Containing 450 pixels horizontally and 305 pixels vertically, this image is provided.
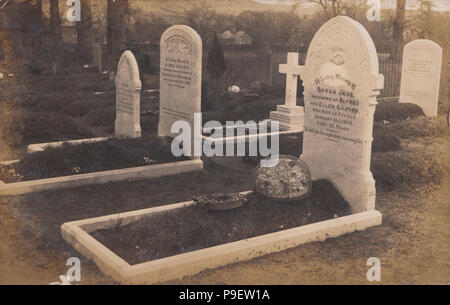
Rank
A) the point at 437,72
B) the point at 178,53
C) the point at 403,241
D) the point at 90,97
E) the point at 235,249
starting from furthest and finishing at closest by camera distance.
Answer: the point at 90,97, the point at 437,72, the point at 178,53, the point at 403,241, the point at 235,249

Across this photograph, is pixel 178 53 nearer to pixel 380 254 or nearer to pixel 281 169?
pixel 281 169

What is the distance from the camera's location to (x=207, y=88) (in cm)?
1543

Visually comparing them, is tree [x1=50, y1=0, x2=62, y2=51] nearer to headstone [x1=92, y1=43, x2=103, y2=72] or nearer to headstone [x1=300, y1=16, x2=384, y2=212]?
headstone [x1=92, y1=43, x2=103, y2=72]

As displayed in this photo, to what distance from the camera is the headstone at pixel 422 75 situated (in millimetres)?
15109

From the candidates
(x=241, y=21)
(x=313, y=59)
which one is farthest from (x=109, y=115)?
(x=241, y=21)

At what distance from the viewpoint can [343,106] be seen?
265 inches

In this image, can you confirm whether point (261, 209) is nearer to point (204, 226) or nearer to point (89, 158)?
point (204, 226)

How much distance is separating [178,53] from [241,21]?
51889mm

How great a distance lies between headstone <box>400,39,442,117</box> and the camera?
15.1 meters

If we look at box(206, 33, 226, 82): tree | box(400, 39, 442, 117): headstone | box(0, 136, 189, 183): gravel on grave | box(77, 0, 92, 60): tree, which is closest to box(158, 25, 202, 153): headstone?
box(0, 136, 189, 183): gravel on grave

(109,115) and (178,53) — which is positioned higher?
(178,53)

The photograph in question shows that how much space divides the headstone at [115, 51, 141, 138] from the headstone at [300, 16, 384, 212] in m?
4.14

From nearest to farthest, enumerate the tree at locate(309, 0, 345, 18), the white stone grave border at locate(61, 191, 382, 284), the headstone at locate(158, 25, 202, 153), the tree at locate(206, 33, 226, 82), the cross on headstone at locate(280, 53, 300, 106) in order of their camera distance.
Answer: the white stone grave border at locate(61, 191, 382, 284)
the headstone at locate(158, 25, 202, 153)
the cross on headstone at locate(280, 53, 300, 106)
the tree at locate(206, 33, 226, 82)
the tree at locate(309, 0, 345, 18)

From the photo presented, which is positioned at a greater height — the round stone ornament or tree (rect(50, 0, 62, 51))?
tree (rect(50, 0, 62, 51))
